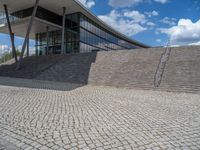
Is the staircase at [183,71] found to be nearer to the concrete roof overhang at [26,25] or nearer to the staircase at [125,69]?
the staircase at [125,69]

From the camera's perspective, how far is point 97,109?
699 cm

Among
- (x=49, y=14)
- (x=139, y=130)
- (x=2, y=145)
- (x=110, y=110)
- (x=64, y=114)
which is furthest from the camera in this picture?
(x=49, y=14)

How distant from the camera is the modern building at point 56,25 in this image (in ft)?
93.5

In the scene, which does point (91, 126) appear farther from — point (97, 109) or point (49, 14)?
point (49, 14)

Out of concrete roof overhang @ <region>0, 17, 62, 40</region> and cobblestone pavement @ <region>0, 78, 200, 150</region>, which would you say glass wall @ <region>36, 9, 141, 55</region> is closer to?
concrete roof overhang @ <region>0, 17, 62, 40</region>

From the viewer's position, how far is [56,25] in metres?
32.6

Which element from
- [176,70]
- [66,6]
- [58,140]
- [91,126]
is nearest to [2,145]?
[58,140]

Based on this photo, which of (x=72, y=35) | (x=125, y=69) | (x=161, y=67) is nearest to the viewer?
(x=161, y=67)

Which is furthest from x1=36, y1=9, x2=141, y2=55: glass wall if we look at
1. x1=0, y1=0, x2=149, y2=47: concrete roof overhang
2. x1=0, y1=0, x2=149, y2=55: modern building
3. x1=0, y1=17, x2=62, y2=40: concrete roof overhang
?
x1=0, y1=0, x2=149, y2=47: concrete roof overhang

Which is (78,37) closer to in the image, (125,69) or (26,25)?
(26,25)

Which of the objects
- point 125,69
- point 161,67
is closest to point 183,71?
point 161,67

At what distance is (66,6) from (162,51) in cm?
1726

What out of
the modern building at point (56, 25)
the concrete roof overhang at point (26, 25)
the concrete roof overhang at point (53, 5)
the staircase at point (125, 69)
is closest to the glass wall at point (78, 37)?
the modern building at point (56, 25)

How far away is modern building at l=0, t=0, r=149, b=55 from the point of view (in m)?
28.5
